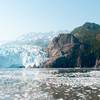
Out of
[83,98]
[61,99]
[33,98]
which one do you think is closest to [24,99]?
[33,98]

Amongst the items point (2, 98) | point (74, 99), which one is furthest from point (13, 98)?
point (74, 99)

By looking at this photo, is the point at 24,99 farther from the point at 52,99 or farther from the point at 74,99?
the point at 74,99

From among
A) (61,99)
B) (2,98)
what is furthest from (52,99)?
(2,98)

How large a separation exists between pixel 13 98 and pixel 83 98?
6.65 m

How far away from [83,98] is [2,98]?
774 cm

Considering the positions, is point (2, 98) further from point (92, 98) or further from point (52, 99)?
point (92, 98)

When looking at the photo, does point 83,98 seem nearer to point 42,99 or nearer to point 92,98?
point 92,98

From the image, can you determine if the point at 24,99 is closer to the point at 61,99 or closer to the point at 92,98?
the point at 61,99

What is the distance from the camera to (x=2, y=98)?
101 feet

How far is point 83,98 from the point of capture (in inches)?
1172

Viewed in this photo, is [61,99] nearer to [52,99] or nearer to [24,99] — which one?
[52,99]

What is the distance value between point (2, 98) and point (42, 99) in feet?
13.2

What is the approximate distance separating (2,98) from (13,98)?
3.58 feet

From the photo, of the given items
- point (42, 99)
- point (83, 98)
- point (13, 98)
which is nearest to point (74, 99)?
point (83, 98)
